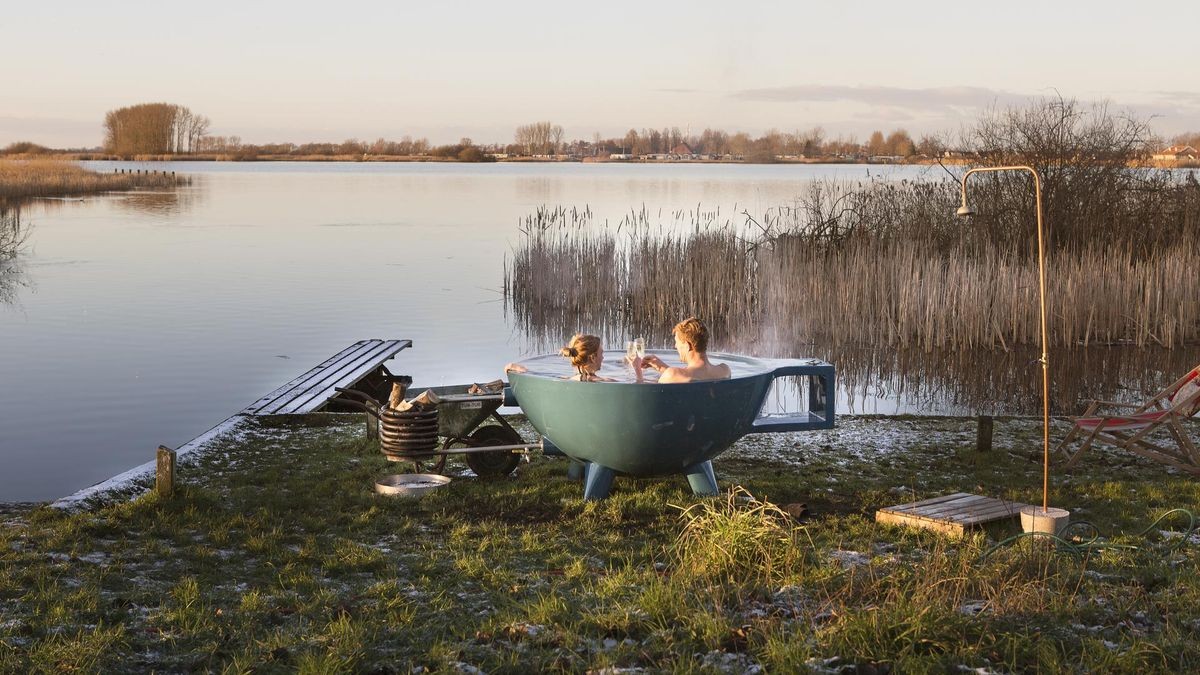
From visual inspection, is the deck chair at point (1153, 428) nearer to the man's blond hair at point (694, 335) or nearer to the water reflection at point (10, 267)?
the man's blond hair at point (694, 335)

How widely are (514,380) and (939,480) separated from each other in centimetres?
259

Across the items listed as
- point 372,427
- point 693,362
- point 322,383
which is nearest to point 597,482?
point 693,362

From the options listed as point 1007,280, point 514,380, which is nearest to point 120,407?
point 514,380

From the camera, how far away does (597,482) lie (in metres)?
5.97

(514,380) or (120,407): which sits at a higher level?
(514,380)

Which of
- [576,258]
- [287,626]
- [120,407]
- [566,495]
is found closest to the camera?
[287,626]

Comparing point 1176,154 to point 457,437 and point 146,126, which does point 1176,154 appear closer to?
point 457,437

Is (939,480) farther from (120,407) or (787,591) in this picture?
(120,407)

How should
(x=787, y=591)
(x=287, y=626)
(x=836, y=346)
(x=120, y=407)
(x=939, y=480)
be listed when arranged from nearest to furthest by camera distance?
1. (x=287, y=626)
2. (x=787, y=591)
3. (x=939, y=480)
4. (x=120, y=407)
5. (x=836, y=346)

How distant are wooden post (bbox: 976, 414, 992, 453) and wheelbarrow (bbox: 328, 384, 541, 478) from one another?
2983 millimetres

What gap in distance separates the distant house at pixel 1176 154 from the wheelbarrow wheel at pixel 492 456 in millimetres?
12451

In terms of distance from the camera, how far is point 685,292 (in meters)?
15.2

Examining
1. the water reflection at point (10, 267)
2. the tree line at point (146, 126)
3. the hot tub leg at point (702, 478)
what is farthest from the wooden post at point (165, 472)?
the tree line at point (146, 126)

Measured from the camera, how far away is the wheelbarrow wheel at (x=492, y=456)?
6.66m
